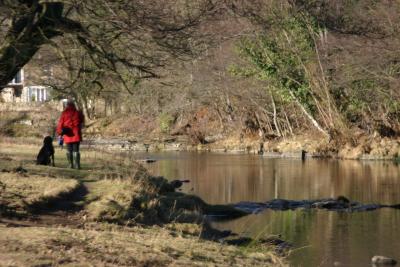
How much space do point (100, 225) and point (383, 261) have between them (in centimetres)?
635

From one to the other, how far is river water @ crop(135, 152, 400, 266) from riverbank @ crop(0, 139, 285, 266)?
1.98 meters

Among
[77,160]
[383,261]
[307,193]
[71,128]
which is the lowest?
[383,261]

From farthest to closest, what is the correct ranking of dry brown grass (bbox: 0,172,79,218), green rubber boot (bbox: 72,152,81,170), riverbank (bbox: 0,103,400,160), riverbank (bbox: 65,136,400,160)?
riverbank (bbox: 0,103,400,160)
riverbank (bbox: 65,136,400,160)
green rubber boot (bbox: 72,152,81,170)
dry brown grass (bbox: 0,172,79,218)

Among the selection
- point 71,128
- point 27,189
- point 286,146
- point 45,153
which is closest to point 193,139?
point 286,146

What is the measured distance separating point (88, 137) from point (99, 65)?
5099cm

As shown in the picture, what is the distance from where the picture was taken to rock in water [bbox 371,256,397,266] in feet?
55.4

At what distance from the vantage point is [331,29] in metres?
48.9

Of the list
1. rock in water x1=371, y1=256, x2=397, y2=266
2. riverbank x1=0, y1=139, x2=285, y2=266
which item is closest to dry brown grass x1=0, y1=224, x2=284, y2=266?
riverbank x1=0, y1=139, x2=285, y2=266

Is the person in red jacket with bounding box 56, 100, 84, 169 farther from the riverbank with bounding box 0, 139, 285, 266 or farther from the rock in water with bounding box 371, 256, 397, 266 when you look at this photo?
the rock in water with bounding box 371, 256, 397, 266

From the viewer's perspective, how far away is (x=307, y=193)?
3072 cm

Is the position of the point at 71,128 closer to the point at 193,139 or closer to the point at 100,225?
the point at 100,225

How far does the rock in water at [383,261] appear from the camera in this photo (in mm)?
16875

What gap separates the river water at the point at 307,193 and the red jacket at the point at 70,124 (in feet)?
15.7

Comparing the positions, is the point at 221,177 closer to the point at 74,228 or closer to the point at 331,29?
the point at 331,29
